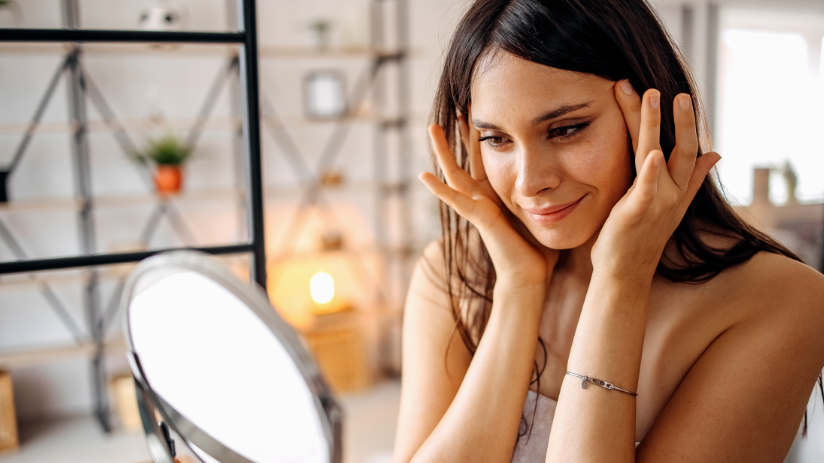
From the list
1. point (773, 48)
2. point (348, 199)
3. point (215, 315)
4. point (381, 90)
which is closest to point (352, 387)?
point (348, 199)

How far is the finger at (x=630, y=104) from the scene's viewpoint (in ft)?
2.70

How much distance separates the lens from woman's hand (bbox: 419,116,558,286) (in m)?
0.96

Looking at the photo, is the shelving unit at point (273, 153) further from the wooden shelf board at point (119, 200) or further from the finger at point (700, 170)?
the finger at point (700, 170)

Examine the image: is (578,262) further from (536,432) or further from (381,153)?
(381,153)

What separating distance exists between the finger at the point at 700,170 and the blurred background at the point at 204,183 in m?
2.05

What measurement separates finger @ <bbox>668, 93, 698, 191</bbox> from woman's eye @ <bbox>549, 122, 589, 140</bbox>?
0.38 feet

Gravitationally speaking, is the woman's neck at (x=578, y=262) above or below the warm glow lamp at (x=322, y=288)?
above

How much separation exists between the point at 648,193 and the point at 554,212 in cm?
14

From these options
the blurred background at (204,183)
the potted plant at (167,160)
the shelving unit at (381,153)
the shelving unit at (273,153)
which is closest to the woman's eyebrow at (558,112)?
the shelving unit at (273,153)

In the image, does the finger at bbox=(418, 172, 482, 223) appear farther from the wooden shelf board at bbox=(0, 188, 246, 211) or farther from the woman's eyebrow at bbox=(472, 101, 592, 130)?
the wooden shelf board at bbox=(0, 188, 246, 211)

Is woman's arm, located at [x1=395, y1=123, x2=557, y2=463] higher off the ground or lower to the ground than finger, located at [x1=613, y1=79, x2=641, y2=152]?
lower

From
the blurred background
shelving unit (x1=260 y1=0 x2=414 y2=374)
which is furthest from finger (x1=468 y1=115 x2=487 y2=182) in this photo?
shelving unit (x1=260 y1=0 x2=414 y2=374)

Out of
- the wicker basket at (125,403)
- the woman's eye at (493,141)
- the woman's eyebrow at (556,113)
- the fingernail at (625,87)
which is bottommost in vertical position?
the wicker basket at (125,403)

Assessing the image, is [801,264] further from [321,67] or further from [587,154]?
[321,67]
